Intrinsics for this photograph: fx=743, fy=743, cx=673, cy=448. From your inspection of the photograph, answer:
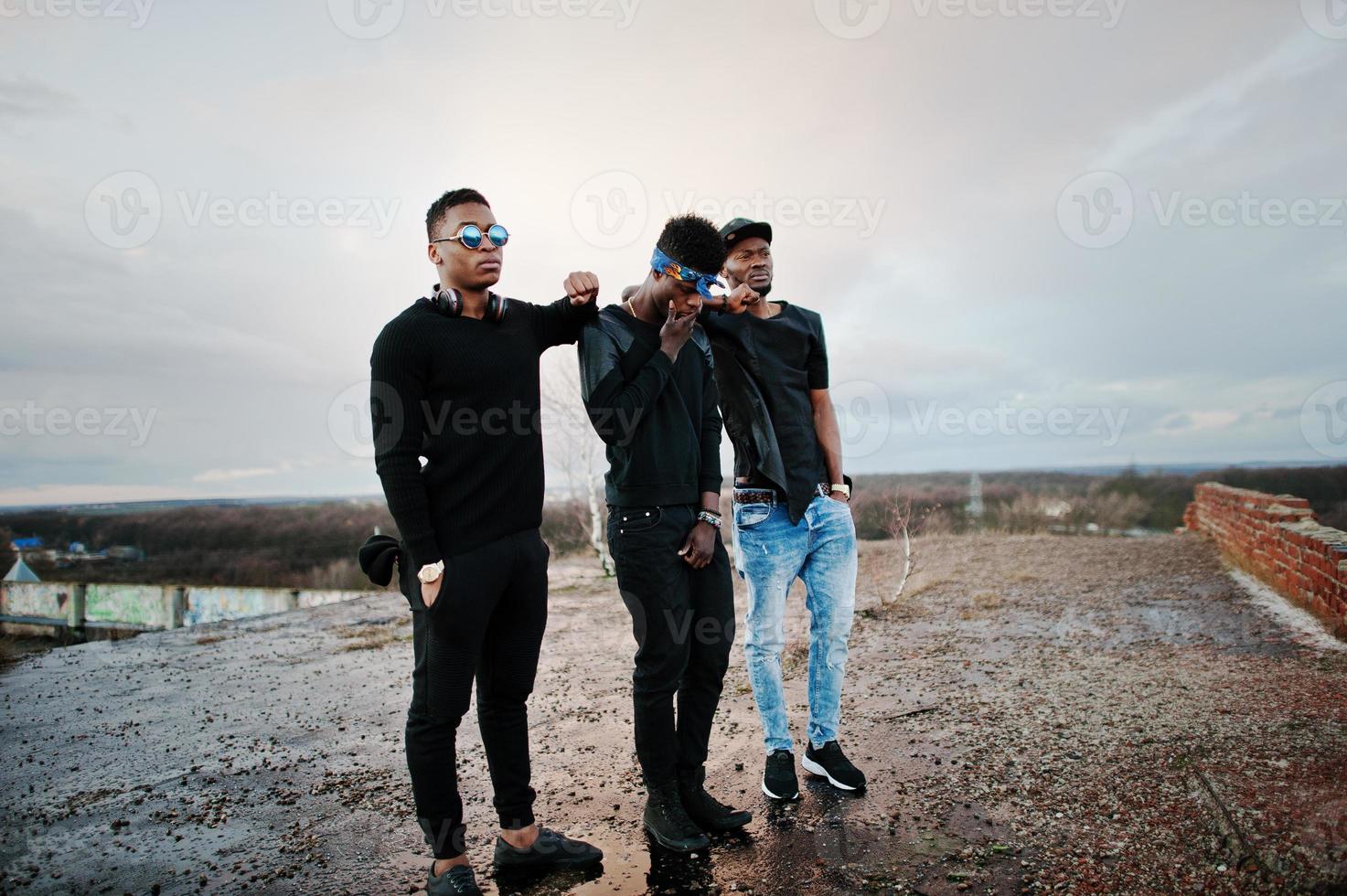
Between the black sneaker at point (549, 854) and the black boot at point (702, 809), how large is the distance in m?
0.36

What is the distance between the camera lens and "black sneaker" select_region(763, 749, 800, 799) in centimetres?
292

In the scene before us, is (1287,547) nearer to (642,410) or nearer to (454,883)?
(642,410)

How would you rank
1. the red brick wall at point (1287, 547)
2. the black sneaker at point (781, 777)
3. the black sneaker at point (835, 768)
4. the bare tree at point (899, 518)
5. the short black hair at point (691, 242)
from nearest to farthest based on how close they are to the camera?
the short black hair at point (691, 242)
the black sneaker at point (781, 777)
the black sneaker at point (835, 768)
the red brick wall at point (1287, 547)
the bare tree at point (899, 518)

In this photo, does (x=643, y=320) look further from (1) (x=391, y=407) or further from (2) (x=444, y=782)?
(2) (x=444, y=782)

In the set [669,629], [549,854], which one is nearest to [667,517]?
[669,629]

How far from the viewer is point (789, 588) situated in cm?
303

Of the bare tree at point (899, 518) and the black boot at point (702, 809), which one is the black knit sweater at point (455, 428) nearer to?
the black boot at point (702, 809)

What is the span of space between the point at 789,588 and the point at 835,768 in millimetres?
772

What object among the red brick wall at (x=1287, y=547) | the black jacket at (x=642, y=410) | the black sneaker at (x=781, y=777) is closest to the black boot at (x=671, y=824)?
the black sneaker at (x=781, y=777)

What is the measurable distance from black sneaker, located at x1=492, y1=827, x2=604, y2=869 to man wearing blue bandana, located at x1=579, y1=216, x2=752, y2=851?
10.2 inches

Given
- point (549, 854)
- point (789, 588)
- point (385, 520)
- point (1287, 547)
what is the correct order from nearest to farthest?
point (549, 854)
point (789, 588)
point (1287, 547)
point (385, 520)

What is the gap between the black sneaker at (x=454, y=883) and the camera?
2246 millimetres

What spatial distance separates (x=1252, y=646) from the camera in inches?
217

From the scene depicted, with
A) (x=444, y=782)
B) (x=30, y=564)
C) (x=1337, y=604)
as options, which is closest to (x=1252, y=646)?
(x=1337, y=604)
